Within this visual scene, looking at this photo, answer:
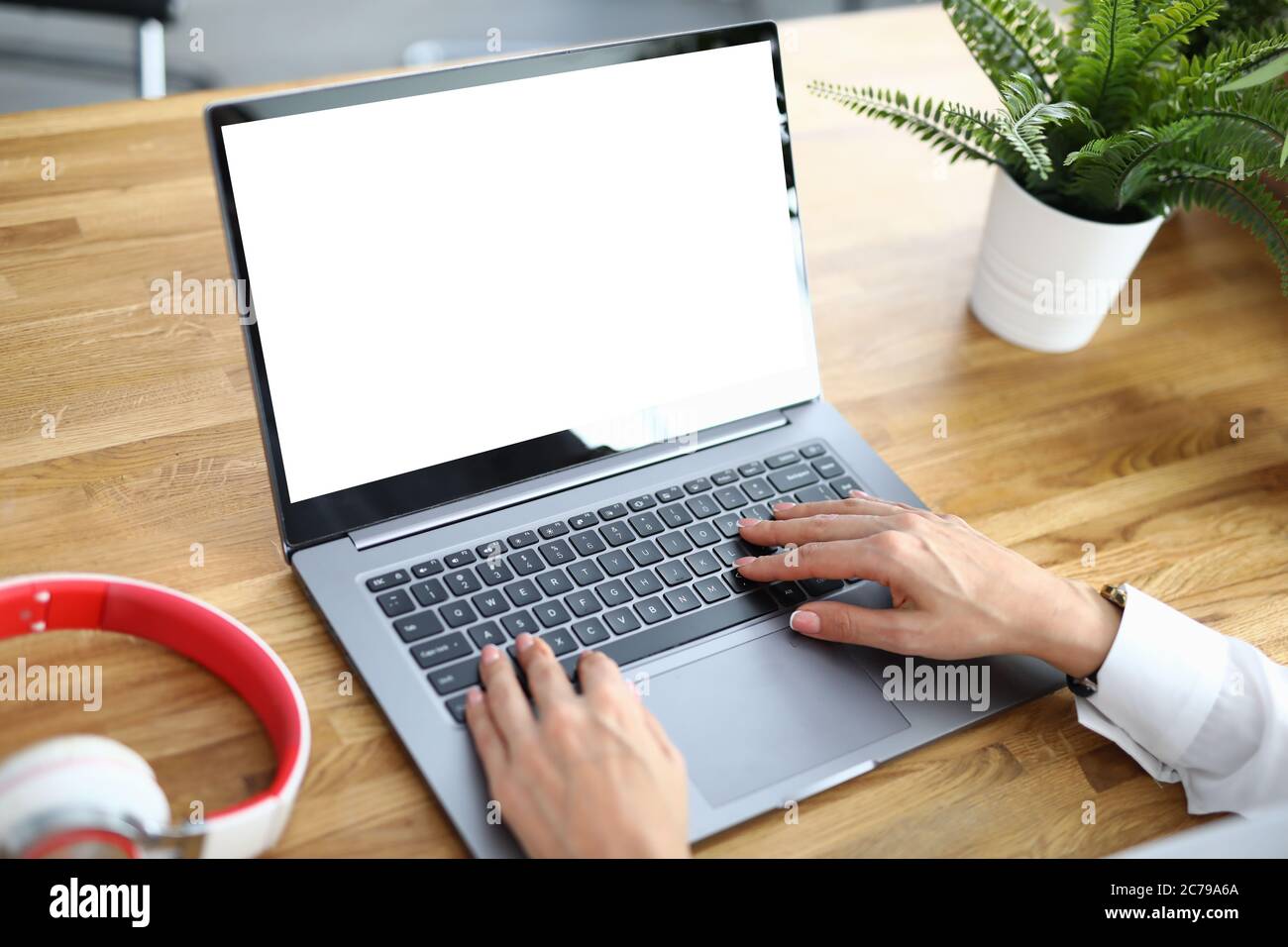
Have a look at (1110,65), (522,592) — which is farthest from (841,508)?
(1110,65)

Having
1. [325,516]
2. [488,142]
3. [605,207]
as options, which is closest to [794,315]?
[605,207]

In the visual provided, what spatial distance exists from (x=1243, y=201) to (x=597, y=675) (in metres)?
0.72

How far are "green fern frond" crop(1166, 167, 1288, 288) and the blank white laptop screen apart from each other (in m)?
0.36

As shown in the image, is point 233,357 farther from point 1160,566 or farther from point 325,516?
point 1160,566

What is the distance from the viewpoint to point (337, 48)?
9.95 ft

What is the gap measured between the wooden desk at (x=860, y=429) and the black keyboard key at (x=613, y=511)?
213 millimetres

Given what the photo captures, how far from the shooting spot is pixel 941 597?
754mm

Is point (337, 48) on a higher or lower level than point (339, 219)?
lower

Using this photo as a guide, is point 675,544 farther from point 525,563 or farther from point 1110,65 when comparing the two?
point 1110,65

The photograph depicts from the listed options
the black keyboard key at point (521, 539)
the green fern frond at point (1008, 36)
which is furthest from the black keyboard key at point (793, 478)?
the green fern frond at point (1008, 36)

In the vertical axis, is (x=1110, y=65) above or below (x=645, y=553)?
above

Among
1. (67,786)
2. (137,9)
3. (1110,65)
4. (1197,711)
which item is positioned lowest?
(1197,711)
